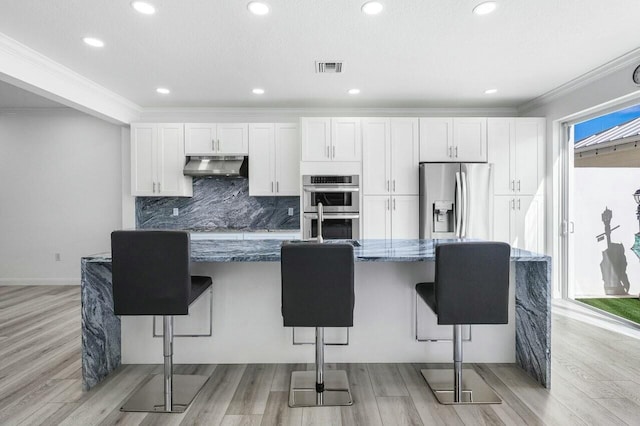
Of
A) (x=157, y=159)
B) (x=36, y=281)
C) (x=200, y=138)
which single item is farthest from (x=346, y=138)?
(x=36, y=281)

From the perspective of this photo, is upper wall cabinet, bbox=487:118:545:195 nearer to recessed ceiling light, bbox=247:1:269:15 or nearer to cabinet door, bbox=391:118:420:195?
cabinet door, bbox=391:118:420:195

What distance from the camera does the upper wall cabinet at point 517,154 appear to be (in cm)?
454

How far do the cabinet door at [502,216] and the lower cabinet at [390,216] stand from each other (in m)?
1.01

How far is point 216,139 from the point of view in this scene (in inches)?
186

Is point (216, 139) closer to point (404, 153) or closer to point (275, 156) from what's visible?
point (275, 156)

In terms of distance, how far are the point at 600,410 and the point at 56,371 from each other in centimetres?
352

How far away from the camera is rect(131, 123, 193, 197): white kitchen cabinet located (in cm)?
472

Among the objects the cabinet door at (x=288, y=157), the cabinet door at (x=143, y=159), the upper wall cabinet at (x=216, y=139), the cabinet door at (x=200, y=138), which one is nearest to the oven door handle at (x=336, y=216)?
the cabinet door at (x=288, y=157)

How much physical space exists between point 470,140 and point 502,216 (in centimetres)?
107

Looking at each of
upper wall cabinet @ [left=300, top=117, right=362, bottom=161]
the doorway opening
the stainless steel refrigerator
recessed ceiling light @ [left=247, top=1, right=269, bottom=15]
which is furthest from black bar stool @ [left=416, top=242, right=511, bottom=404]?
upper wall cabinet @ [left=300, top=117, right=362, bottom=161]

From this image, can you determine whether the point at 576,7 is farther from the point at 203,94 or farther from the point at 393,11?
the point at 203,94

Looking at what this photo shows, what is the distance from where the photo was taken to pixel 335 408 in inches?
79.4

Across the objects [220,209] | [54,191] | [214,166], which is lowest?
[220,209]

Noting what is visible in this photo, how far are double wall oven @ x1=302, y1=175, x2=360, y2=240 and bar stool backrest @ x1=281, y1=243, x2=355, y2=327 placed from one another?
2563mm
